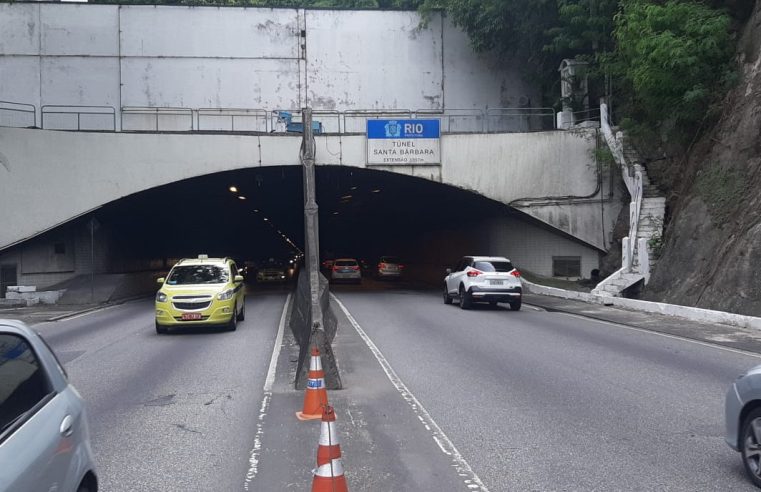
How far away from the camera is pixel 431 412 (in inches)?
350

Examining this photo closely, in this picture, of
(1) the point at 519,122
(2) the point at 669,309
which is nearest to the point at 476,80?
(1) the point at 519,122

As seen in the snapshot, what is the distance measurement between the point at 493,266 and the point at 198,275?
9.50 m

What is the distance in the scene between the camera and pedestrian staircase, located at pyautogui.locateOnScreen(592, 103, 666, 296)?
2558cm

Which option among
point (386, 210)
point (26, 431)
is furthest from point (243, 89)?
point (26, 431)

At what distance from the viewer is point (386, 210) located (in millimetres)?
50312

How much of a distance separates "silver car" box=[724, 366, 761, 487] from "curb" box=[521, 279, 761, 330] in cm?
1164

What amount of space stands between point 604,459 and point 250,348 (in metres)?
9.43

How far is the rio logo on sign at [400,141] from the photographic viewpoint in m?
30.9

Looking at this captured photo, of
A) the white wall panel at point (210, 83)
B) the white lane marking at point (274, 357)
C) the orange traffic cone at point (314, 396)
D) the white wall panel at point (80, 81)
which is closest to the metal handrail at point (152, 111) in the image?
the white wall panel at point (210, 83)

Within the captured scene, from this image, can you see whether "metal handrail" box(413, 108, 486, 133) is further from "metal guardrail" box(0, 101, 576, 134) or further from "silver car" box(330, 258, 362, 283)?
"silver car" box(330, 258, 362, 283)

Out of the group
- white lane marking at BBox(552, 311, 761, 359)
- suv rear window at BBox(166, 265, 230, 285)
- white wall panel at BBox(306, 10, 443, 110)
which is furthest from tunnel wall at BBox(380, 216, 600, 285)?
suv rear window at BBox(166, 265, 230, 285)

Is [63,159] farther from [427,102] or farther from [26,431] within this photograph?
[26,431]

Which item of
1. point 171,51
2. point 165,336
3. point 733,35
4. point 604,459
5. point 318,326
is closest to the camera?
point 604,459

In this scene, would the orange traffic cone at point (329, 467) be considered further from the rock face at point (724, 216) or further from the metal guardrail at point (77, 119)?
the metal guardrail at point (77, 119)
